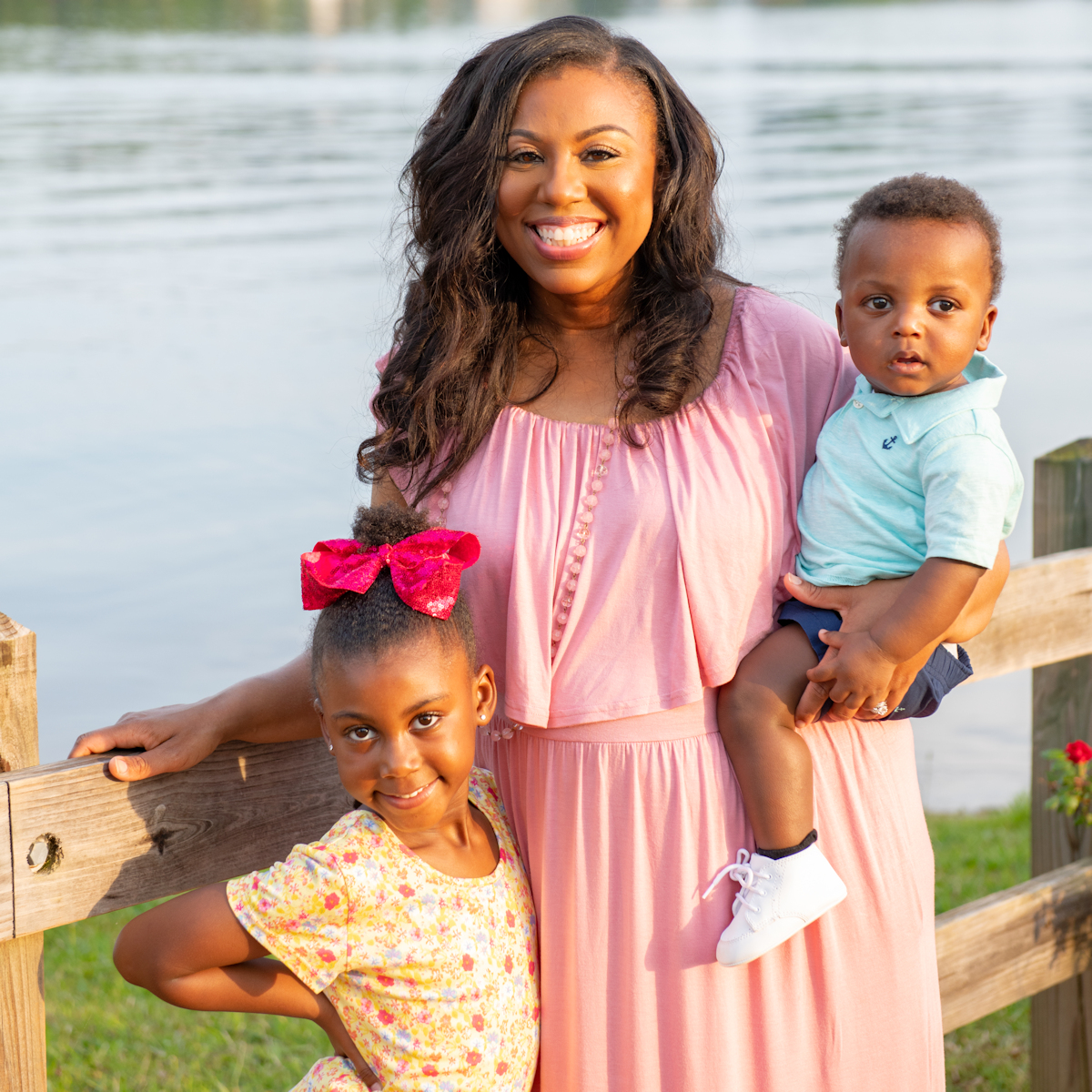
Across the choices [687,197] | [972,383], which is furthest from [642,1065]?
[687,197]

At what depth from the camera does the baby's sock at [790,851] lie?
185 cm

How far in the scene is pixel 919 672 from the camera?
194 centimetres

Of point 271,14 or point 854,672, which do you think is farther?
point 271,14

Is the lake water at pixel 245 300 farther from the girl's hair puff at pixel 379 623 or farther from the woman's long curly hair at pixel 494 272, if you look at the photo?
the girl's hair puff at pixel 379 623

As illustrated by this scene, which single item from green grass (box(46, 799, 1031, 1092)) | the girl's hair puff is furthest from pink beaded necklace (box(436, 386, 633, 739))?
green grass (box(46, 799, 1031, 1092))

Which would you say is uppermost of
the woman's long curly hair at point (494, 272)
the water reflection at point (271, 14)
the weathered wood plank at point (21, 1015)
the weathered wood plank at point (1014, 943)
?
the water reflection at point (271, 14)

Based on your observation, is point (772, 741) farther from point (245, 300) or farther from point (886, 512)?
point (245, 300)

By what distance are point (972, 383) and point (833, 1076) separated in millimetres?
1024

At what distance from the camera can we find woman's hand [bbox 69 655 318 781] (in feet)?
5.91

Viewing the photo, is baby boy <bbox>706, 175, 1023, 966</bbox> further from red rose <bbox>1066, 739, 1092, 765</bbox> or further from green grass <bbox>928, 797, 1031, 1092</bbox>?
green grass <bbox>928, 797, 1031, 1092</bbox>

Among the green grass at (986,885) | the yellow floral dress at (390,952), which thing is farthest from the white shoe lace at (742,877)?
the green grass at (986,885)

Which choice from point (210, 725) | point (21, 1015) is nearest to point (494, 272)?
point (210, 725)

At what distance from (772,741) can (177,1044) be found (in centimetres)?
238

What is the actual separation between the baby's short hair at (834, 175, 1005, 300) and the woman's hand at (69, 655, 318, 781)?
1.05 meters
